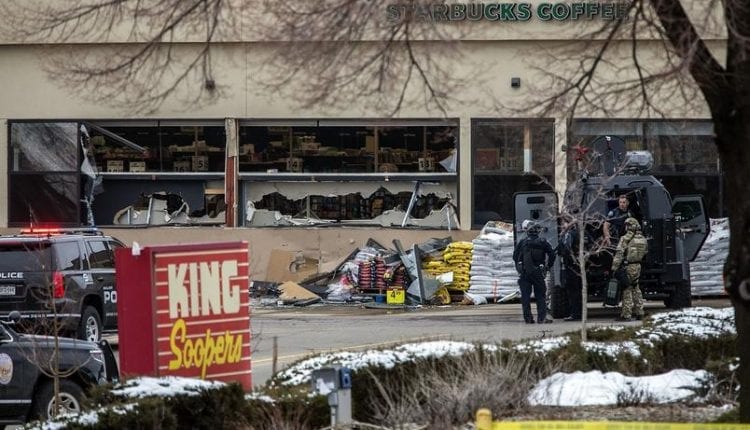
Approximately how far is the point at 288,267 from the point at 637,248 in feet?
34.8

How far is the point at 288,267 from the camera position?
29109mm

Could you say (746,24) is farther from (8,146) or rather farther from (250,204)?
(8,146)

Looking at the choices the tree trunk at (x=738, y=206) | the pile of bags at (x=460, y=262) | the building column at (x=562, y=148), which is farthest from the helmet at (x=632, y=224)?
the tree trunk at (x=738, y=206)

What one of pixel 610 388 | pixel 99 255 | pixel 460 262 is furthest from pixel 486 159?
pixel 610 388

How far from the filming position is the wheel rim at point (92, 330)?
19.0 m

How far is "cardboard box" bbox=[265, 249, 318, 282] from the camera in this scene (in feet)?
95.1

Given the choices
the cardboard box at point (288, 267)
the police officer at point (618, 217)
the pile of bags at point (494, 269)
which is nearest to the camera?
the police officer at point (618, 217)

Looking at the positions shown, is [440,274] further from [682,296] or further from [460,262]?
[682,296]

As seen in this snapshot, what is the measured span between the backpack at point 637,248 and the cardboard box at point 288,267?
995cm

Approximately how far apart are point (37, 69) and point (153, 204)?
4.16m

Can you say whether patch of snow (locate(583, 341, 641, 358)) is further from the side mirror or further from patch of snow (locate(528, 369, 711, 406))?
the side mirror

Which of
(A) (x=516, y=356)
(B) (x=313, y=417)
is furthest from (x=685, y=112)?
(B) (x=313, y=417)

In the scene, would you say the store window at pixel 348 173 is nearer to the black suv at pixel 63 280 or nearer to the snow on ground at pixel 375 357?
the black suv at pixel 63 280

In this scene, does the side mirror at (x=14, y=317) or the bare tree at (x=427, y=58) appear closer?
the bare tree at (x=427, y=58)
